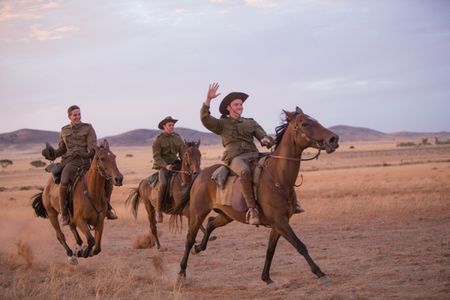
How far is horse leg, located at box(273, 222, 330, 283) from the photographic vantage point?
8.87 meters

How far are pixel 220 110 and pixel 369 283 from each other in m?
3.97

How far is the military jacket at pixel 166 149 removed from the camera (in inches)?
587

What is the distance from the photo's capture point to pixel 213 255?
513 inches

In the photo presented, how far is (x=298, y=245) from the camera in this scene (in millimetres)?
8984

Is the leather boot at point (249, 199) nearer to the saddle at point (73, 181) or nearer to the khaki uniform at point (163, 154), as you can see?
the saddle at point (73, 181)

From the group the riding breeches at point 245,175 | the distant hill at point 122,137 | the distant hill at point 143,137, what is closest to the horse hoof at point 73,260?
the riding breeches at point 245,175

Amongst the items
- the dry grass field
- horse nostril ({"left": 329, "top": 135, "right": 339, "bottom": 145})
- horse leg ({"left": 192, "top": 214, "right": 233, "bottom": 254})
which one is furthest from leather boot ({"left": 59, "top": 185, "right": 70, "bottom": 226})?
horse nostril ({"left": 329, "top": 135, "right": 339, "bottom": 145})

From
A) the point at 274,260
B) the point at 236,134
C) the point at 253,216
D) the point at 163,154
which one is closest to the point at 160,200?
the point at 163,154

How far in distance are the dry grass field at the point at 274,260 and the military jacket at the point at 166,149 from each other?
1973mm

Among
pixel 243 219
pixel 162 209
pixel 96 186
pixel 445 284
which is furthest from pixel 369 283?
pixel 162 209

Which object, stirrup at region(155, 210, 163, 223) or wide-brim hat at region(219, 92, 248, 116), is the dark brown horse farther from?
stirrup at region(155, 210, 163, 223)

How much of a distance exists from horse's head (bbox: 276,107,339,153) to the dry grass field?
217cm

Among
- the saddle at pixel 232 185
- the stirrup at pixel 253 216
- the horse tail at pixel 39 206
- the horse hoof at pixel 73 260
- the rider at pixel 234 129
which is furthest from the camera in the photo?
the horse tail at pixel 39 206

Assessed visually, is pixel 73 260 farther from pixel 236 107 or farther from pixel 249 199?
pixel 236 107
